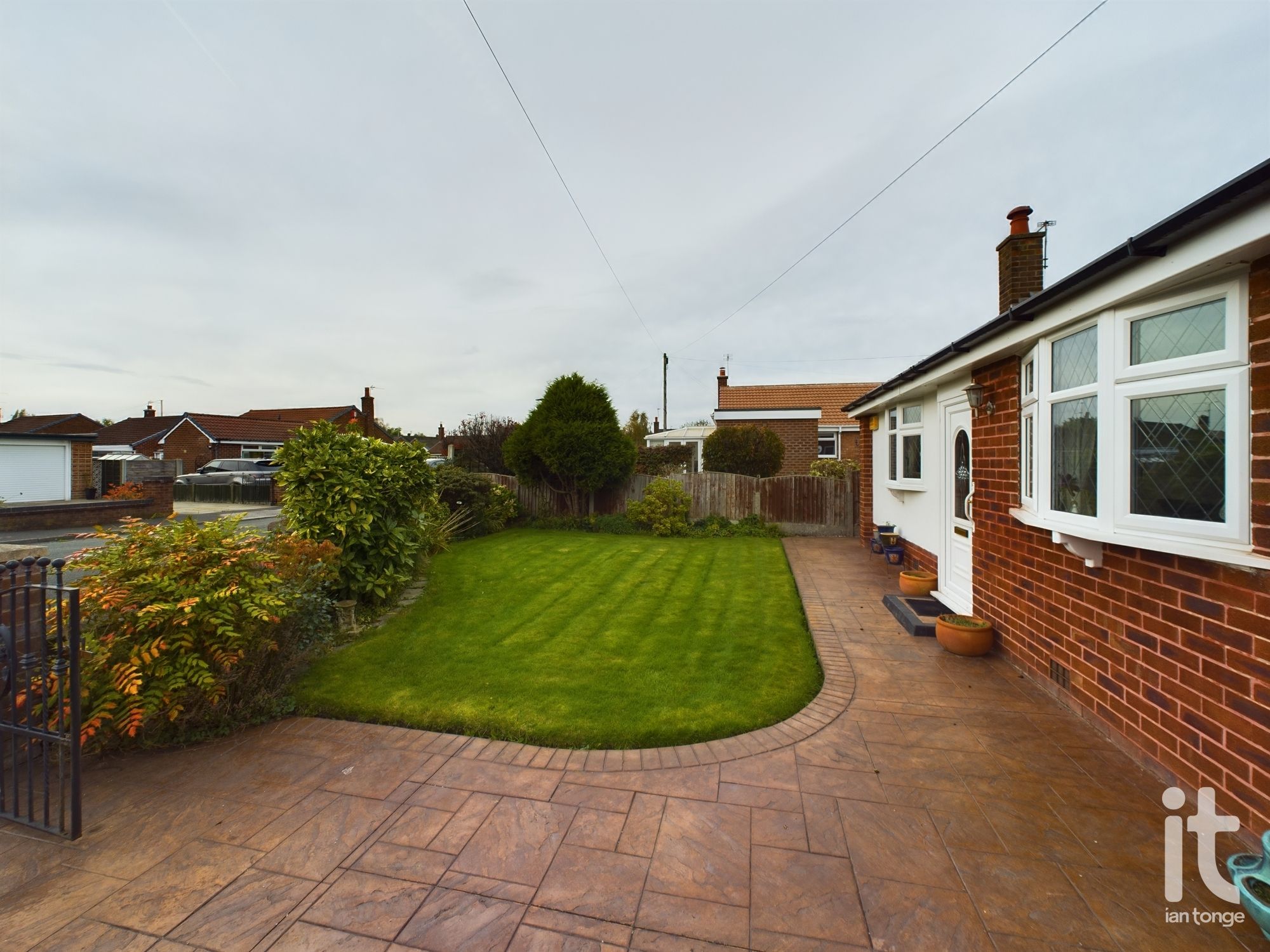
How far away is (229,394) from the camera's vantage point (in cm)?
3866

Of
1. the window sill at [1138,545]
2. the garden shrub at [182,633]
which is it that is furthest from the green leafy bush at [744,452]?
the garden shrub at [182,633]

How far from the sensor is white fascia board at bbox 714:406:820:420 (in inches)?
801

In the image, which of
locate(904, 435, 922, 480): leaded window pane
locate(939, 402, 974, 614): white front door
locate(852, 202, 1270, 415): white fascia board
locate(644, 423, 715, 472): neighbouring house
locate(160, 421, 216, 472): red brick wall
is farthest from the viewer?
locate(160, 421, 216, 472): red brick wall

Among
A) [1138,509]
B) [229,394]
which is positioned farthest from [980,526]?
[229,394]

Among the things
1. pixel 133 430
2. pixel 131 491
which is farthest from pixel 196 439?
pixel 131 491

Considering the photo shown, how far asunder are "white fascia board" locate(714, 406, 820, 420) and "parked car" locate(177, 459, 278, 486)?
2078cm

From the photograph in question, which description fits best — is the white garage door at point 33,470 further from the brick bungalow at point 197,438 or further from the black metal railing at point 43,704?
the black metal railing at point 43,704

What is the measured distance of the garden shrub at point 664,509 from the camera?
44.9ft

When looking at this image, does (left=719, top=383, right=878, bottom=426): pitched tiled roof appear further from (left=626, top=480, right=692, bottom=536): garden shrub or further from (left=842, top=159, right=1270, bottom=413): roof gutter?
(left=842, top=159, right=1270, bottom=413): roof gutter

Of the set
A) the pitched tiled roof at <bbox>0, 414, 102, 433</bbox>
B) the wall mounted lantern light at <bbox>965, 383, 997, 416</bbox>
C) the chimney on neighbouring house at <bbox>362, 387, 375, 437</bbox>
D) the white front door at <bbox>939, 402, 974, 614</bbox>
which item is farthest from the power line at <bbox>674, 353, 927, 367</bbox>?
the pitched tiled roof at <bbox>0, 414, 102, 433</bbox>

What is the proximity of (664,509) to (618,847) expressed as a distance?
37.2ft

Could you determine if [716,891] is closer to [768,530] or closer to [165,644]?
[165,644]

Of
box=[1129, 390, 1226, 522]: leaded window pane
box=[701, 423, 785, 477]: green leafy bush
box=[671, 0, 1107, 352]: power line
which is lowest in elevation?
box=[1129, 390, 1226, 522]: leaded window pane

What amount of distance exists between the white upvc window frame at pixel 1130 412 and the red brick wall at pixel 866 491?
760cm
